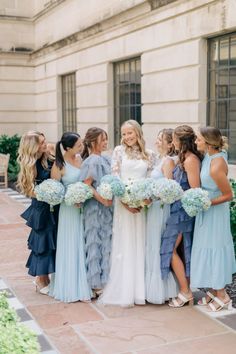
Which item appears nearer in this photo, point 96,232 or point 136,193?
point 136,193

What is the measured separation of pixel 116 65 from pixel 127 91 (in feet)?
3.13

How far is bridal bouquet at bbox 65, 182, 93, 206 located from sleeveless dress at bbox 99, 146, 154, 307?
341 millimetres

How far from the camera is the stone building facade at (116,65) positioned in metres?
9.54

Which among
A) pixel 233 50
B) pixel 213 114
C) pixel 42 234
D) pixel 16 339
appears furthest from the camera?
pixel 213 114

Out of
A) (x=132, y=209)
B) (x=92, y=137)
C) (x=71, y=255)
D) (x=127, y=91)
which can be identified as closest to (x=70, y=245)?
(x=71, y=255)

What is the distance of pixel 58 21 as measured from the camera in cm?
1653

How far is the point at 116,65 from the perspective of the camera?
13312 mm

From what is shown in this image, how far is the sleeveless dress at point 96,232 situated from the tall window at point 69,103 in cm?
1057

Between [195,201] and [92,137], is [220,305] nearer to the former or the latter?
[195,201]

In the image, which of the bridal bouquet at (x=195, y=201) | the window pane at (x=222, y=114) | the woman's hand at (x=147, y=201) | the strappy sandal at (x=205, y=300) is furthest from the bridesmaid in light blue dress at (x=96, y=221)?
the window pane at (x=222, y=114)

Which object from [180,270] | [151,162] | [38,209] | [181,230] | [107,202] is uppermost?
[151,162]

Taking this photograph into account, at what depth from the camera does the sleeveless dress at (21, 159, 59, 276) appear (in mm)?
5840

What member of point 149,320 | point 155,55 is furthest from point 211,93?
point 149,320

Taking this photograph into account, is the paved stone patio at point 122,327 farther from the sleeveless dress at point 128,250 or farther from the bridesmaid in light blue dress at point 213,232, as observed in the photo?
the bridesmaid in light blue dress at point 213,232
